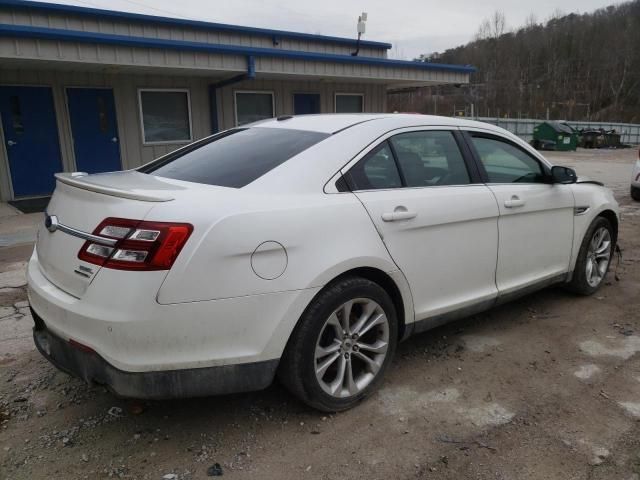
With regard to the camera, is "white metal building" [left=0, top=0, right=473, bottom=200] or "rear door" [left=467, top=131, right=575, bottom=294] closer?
"rear door" [left=467, top=131, right=575, bottom=294]

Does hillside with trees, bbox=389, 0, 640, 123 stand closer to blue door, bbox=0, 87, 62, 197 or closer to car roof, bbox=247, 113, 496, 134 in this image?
blue door, bbox=0, 87, 62, 197

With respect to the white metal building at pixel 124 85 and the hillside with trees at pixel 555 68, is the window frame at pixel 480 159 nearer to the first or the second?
the white metal building at pixel 124 85

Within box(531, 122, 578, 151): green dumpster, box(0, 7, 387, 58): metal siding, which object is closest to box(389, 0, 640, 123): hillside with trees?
box(531, 122, 578, 151): green dumpster

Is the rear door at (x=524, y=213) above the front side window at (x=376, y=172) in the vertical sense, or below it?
below

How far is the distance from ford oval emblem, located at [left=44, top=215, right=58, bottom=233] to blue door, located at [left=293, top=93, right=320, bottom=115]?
11512mm

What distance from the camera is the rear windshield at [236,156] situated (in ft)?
8.96

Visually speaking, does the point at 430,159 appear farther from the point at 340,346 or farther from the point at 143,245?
the point at 143,245

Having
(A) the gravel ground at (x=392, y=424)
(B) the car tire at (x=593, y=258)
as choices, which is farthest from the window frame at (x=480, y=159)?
(A) the gravel ground at (x=392, y=424)

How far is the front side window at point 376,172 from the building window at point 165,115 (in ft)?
31.1

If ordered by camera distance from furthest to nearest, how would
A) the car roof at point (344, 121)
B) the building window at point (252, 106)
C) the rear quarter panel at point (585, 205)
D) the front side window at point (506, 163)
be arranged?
the building window at point (252, 106) → the rear quarter panel at point (585, 205) → the front side window at point (506, 163) → the car roof at point (344, 121)

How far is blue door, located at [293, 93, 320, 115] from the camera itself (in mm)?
13648

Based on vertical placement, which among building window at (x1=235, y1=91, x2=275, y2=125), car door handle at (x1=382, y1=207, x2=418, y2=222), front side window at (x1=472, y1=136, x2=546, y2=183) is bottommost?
car door handle at (x1=382, y1=207, x2=418, y2=222)

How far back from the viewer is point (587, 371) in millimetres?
3301

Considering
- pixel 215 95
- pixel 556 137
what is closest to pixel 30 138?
pixel 215 95
